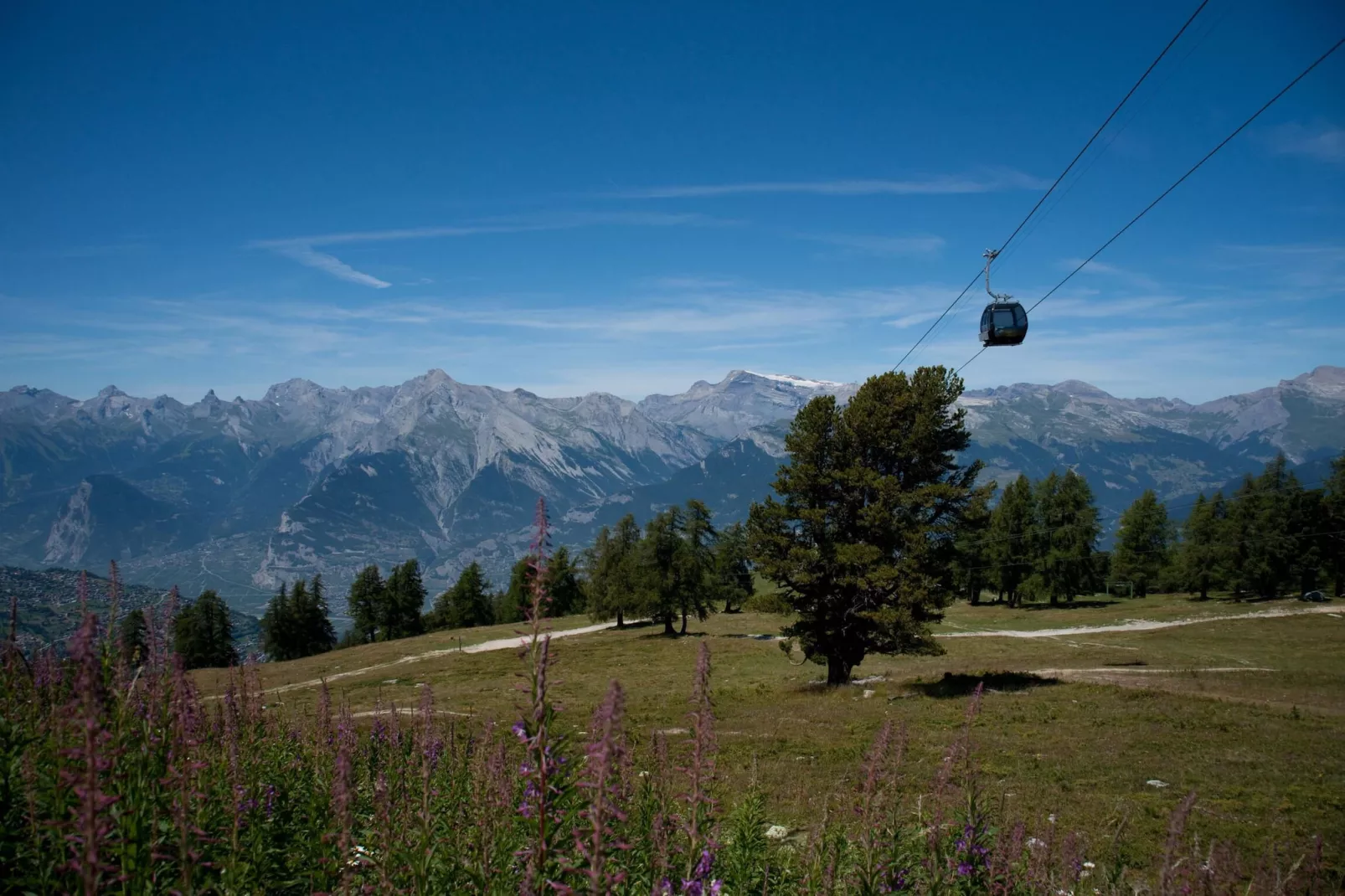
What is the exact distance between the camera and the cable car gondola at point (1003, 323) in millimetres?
22531

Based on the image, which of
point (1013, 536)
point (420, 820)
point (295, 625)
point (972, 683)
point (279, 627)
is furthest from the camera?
point (295, 625)

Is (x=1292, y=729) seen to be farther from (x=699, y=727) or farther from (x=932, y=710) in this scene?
(x=699, y=727)

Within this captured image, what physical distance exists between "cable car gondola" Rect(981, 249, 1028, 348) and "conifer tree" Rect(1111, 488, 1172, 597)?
72334 mm

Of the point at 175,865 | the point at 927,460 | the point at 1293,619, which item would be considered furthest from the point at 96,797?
the point at 1293,619

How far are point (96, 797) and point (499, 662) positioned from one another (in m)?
56.1

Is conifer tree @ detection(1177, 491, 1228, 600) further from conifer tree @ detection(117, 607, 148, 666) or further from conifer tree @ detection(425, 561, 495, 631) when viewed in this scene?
conifer tree @ detection(425, 561, 495, 631)

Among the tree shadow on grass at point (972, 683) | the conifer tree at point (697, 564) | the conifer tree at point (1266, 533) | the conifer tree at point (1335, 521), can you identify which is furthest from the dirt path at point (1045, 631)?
the tree shadow on grass at point (972, 683)

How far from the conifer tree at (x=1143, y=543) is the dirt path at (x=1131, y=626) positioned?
2082 cm

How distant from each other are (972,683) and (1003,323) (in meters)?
15.9

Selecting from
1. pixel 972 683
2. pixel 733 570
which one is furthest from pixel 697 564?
pixel 972 683

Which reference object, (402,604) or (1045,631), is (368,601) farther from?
(1045,631)

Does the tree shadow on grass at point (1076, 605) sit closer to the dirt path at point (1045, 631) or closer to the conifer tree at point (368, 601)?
the dirt path at point (1045, 631)

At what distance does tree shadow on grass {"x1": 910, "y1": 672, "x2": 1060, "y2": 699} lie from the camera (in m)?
27.8

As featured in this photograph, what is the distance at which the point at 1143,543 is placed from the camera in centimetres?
8138
